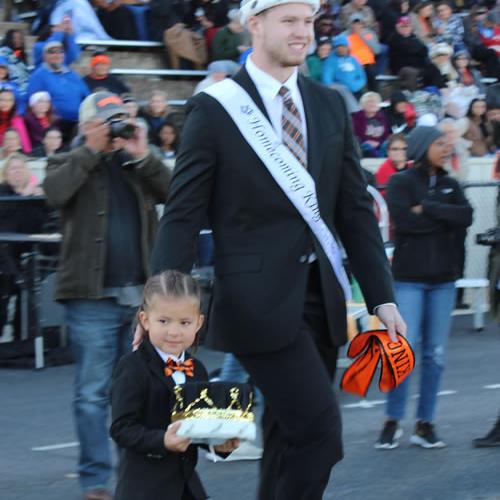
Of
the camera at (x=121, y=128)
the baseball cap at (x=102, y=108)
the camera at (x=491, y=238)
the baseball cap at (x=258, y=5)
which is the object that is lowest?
the camera at (x=491, y=238)

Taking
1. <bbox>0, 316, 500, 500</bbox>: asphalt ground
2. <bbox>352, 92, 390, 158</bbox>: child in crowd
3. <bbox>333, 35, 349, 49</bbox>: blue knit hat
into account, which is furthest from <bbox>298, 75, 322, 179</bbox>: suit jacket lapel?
<bbox>333, 35, 349, 49</bbox>: blue knit hat

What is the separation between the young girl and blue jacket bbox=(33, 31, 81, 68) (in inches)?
374

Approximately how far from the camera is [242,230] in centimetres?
420

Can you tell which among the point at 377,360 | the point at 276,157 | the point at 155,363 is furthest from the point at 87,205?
the point at 155,363

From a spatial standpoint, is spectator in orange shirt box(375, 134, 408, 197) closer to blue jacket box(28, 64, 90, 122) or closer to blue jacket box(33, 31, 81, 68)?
blue jacket box(28, 64, 90, 122)

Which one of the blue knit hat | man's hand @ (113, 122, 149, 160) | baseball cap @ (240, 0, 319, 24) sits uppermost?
baseball cap @ (240, 0, 319, 24)

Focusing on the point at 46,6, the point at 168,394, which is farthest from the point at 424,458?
the point at 46,6

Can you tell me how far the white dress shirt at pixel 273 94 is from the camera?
430 centimetres

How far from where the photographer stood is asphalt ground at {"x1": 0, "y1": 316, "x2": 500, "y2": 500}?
6.21 m

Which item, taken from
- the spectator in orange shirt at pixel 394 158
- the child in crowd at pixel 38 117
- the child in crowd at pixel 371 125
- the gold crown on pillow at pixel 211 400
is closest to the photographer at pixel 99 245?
the gold crown on pillow at pixel 211 400

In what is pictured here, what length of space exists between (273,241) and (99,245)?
1.70 m

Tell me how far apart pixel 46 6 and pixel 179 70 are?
1.77 m

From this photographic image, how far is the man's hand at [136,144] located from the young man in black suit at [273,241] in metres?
1.35

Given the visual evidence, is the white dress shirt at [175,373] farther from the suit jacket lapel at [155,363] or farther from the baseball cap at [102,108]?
the baseball cap at [102,108]
